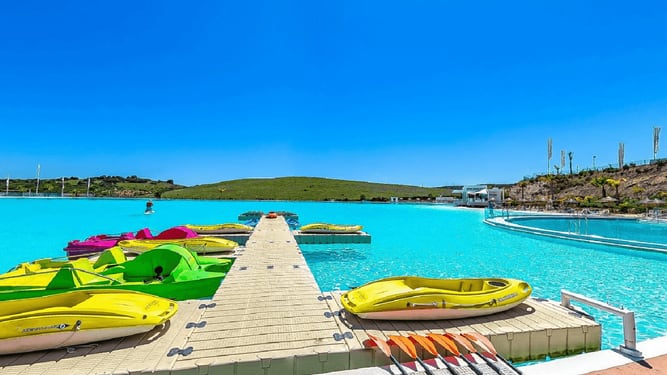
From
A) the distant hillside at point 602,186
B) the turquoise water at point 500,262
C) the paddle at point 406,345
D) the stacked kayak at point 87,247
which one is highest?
the distant hillside at point 602,186

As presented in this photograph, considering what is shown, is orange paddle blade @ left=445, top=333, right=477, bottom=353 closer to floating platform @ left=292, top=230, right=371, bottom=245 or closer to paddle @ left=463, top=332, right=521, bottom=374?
paddle @ left=463, top=332, right=521, bottom=374

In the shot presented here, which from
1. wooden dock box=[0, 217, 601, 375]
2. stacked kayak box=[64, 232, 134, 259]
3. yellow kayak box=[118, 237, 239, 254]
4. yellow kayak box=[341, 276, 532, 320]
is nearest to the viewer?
wooden dock box=[0, 217, 601, 375]

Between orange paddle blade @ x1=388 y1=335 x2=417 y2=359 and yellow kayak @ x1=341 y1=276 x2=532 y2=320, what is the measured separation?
51 cm

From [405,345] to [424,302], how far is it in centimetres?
77

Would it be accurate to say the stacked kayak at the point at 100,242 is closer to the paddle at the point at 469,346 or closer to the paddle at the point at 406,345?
the paddle at the point at 406,345

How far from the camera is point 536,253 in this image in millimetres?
12602

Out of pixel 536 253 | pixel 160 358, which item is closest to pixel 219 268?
pixel 160 358

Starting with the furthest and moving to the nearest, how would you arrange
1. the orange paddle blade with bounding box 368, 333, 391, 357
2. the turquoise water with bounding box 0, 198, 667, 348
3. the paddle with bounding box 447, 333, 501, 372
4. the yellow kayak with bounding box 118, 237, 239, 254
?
the yellow kayak with bounding box 118, 237, 239, 254 → the turquoise water with bounding box 0, 198, 667, 348 → the orange paddle blade with bounding box 368, 333, 391, 357 → the paddle with bounding box 447, 333, 501, 372

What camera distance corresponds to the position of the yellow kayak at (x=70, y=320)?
3.16 metres

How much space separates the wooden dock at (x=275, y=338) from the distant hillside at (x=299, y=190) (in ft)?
191

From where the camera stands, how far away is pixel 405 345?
3330 mm

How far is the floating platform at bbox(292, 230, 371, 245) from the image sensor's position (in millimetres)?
13844

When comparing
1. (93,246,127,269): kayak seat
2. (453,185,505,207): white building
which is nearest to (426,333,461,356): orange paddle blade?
(93,246,127,269): kayak seat

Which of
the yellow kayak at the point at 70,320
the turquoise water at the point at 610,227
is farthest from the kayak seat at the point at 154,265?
the turquoise water at the point at 610,227
